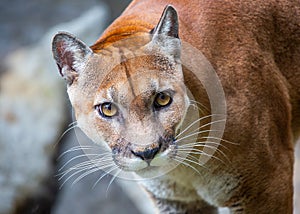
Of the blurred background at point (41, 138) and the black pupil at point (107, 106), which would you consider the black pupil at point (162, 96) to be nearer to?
the black pupil at point (107, 106)

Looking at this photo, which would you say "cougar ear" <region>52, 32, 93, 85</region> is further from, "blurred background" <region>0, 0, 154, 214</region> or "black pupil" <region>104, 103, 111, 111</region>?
"blurred background" <region>0, 0, 154, 214</region>

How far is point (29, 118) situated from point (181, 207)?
3.51 m

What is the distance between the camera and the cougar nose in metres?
2.95

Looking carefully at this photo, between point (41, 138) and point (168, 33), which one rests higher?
point (168, 33)

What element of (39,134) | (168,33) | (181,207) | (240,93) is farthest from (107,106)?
(39,134)

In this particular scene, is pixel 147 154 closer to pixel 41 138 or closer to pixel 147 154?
pixel 147 154

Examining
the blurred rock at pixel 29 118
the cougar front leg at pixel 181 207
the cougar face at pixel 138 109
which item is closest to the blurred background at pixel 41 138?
the blurred rock at pixel 29 118

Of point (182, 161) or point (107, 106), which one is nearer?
point (107, 106)

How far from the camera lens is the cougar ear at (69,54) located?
3.12 meters

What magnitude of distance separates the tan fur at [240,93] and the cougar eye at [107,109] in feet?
0.24

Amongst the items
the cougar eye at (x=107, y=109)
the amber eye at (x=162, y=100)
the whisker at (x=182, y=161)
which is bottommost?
the whisker at (x=182, y=161)

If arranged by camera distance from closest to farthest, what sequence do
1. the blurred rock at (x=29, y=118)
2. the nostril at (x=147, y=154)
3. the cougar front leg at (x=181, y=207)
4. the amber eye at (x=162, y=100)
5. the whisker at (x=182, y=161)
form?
the nostril at (x=147, y=154) → the amber eye at (x=162, y=100) → the whisker at (x=182, y=161) → the cougar front leg at (x=181, y=207) → the blurred rock at (x=29, y=118)

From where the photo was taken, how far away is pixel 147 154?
2949 millimetres

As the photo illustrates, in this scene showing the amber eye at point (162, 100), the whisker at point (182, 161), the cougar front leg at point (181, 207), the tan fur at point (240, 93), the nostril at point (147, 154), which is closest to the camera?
the nostril at point (147, 154)
